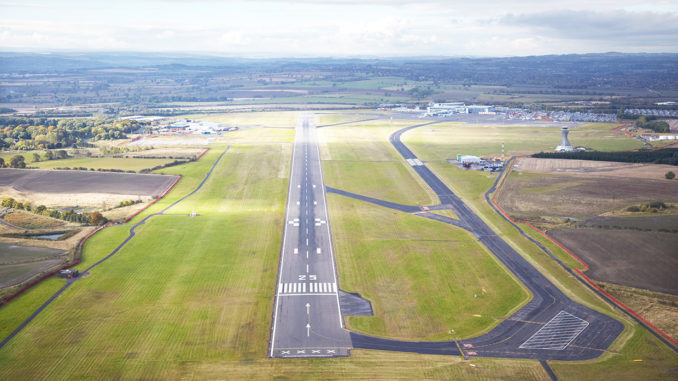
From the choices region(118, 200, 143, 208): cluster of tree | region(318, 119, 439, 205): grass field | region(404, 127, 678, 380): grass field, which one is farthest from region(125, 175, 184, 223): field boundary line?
region(404, 127, 678, 380): grass field

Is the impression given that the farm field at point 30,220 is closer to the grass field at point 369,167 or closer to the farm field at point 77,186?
the farm field at point 77,186

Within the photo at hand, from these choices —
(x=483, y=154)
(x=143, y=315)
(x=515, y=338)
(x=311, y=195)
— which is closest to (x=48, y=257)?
(x=143, y=315)

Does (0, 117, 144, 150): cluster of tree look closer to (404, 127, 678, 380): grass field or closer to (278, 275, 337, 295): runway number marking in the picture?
(278, 275, 337, 295): runway number marking

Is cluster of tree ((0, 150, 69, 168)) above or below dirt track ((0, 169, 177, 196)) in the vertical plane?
above

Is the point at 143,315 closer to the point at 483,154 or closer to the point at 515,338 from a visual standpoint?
the point at 515,338

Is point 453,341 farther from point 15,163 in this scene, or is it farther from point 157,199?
point 15,163
